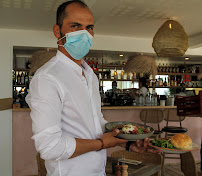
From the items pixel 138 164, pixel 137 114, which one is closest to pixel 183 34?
pixel 137 114

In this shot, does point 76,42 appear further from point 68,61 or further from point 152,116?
point 152,116

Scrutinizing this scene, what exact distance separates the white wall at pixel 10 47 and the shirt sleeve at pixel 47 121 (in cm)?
382

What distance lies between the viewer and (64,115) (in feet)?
3.43

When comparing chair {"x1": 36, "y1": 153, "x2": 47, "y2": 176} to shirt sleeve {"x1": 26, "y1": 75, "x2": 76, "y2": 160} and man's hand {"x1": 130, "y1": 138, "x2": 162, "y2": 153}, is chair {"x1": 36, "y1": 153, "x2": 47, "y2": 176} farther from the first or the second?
shirt sleeve {"x1": 26, "y1": 75, "x2": 76, "y2": 160}

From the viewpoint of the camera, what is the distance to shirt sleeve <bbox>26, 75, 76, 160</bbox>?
2.99ft

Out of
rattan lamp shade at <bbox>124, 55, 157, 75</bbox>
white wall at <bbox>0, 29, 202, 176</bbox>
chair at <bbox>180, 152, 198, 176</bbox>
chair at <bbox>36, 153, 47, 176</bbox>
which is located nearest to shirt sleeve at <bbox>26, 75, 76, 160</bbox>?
chair at <bbox>36, 153, 47, 176</bbox>

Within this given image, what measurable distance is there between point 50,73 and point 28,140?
12.2ft

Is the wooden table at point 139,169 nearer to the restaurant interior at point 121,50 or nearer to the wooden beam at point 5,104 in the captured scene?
the restaurant interior at point 121,50

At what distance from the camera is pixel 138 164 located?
6.39 feet

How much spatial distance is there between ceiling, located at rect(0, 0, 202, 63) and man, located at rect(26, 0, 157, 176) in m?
2.33

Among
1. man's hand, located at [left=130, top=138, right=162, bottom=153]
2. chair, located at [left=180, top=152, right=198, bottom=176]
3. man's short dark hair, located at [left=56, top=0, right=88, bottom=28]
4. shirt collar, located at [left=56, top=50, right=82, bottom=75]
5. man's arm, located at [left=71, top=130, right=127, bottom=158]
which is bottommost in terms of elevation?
chair, located at [left=180, top=152, right=198, bottom=176]

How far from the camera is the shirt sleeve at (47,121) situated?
91 centimetres

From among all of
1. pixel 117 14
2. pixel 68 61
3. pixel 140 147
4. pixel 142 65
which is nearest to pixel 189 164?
pixel 140 147

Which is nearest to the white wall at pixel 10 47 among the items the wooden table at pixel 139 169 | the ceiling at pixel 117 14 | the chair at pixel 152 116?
the ceiling at pixel 117 14
